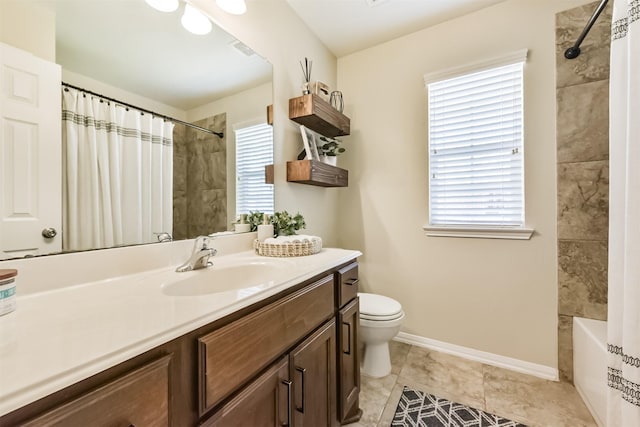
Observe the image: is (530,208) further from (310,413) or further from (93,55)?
(93,55)

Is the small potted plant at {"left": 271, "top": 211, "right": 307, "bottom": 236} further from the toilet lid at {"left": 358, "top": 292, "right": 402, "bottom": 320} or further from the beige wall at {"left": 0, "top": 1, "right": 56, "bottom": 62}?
the beige wall at {"left": 0, "top": 1, "right": 56, "bottom": 62}

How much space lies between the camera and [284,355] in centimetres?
85

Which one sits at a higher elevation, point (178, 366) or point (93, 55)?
point (93, 55)

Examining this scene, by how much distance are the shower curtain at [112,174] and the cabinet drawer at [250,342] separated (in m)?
0.59

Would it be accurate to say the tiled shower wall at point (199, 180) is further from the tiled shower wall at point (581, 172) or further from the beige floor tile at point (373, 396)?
the tiled shower wall at point (581, 172)

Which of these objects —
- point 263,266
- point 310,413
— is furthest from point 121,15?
point 310,413

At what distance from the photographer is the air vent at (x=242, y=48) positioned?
1.39 meters

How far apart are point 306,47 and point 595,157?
1990 mm

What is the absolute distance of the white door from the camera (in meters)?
0.71

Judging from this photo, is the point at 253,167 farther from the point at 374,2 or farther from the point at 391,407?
the point at 391,407

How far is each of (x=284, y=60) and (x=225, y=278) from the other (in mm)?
1464

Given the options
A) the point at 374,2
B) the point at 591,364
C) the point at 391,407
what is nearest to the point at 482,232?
the point at 591,364

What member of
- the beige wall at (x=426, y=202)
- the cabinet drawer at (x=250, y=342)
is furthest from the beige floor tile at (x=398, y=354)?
the cabinet drawer at (x=250, y=342)

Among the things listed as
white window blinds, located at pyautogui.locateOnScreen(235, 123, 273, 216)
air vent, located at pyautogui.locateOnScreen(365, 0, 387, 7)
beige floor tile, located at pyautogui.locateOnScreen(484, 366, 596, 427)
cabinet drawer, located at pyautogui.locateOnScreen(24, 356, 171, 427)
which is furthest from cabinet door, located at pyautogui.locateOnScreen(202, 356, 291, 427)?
air vent, located at pyautogui.locateOnScreen(365, 0, 387, 7)
